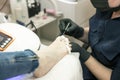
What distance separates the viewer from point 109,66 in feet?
4.15

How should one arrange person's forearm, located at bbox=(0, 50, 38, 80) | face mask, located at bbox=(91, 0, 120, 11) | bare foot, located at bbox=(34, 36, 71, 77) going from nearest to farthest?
person's forearm, located at bbox=(0, 50, 38, 80), bare foot, located at bbox=(34, 36, 71, 77), face mask, located at bbox=(91, 0, 120, 11)

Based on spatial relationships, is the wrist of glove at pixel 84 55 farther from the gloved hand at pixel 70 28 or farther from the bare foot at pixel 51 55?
the gloved hand at pixel 70 28

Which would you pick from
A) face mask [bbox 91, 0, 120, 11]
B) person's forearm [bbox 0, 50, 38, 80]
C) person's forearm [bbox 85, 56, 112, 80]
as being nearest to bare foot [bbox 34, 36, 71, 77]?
person's forearm [bbox 0, 50, 38, 80]

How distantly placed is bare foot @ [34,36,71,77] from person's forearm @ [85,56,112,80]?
0.18 metres

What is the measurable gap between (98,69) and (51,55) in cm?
33

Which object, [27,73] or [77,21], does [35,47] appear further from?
[77,21]

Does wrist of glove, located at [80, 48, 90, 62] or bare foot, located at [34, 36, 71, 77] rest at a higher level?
bare foot, located at [34, 36, 71, 77]

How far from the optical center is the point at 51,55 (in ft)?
3.52

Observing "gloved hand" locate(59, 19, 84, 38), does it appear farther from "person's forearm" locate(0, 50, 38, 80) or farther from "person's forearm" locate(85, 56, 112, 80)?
"person's forearm" locate(0, 50, 38, 80)

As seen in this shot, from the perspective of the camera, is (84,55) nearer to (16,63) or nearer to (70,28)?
(70,28)

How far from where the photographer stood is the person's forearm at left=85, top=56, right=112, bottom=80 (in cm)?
121

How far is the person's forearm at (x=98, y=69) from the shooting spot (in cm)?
121

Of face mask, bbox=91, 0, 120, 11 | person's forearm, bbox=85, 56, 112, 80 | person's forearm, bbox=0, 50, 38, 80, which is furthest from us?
face mask, bbox=91, 0, 120, 11

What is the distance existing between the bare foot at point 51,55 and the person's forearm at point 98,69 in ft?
0.59
